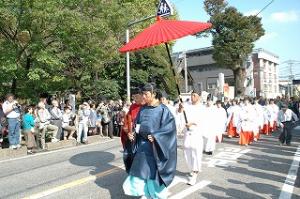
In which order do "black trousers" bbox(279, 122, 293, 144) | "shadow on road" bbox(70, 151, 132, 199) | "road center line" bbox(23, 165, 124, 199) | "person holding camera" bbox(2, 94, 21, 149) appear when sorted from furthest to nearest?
"black trousers" bbox(279, 122, 293, 144), "person holding camera" bbox(2, 94, 21, 149), "shadow on road" bbox(70, 151, 132, 199), "road center line" bbox(23, 165, 124, 199)

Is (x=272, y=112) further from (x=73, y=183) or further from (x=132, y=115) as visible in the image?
(x=132, y=115)

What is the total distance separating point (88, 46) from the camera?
1647cm

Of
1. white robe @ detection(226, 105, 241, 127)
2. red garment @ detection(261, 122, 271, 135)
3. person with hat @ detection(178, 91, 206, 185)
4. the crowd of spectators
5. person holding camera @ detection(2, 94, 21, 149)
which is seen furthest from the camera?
red garment @ detection(261, 122, 271, 135)

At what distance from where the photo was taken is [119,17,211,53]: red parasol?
635 centimetres

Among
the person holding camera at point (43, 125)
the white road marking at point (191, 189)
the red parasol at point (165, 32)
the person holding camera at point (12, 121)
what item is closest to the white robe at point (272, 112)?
the person holding camera at point (43, 125)

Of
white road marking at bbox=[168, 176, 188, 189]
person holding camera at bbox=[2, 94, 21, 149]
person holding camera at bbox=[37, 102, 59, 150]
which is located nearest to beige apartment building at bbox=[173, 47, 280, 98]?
person holding camera at bbox=[37, 102, 59, 150]

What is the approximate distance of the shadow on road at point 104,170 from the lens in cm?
717

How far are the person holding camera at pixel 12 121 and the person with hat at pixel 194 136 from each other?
21.1ft

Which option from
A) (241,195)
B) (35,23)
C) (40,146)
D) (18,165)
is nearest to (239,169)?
(241,195)

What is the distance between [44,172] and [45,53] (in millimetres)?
6549

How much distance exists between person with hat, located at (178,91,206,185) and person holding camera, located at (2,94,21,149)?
644cm

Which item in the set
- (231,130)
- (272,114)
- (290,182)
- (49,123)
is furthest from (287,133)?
(49,123)

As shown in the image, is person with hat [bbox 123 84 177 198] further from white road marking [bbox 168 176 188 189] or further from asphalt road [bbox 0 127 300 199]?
white road marking [bbox 168 176 188 189]

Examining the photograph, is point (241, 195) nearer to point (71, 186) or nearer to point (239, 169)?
point (239, 169)
